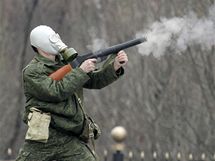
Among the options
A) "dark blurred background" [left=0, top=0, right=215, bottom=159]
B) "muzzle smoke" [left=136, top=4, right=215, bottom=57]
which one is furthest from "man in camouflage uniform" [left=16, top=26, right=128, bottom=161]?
"dark blurred background" [left=0, top=0, right=215, bottom=159]

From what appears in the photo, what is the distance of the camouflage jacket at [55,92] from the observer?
5.51m

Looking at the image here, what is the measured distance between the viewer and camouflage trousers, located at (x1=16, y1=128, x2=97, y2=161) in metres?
5.70

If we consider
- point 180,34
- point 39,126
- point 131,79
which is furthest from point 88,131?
A: point 131,79

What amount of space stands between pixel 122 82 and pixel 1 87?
169 cm

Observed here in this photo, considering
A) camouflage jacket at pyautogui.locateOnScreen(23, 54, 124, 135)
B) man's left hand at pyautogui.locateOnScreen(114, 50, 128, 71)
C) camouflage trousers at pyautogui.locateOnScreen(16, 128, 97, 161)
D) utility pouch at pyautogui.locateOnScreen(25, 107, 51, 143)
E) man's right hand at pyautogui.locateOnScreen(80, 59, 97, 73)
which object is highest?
man's left hand at pyautogui.locateOnScreen(114, 50, 128, 71)

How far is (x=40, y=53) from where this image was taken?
576 cm

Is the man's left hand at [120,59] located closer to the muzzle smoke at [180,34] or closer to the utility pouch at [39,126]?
the utility pouch at [39,126]

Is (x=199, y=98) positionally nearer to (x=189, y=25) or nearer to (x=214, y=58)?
(x=214, y=58)

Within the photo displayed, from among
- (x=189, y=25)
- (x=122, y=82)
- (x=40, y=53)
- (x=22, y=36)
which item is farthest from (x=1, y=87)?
(x=40, y=53)

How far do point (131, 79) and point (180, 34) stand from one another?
228 centimetres

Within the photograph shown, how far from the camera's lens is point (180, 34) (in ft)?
26.0

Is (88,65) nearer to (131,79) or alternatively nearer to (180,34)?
(180,34)

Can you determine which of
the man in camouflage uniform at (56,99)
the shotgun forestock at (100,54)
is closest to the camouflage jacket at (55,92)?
the man in camouflage uniform at (56,99)

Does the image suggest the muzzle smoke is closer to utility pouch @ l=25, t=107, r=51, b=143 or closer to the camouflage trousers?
the camouflage trousers
